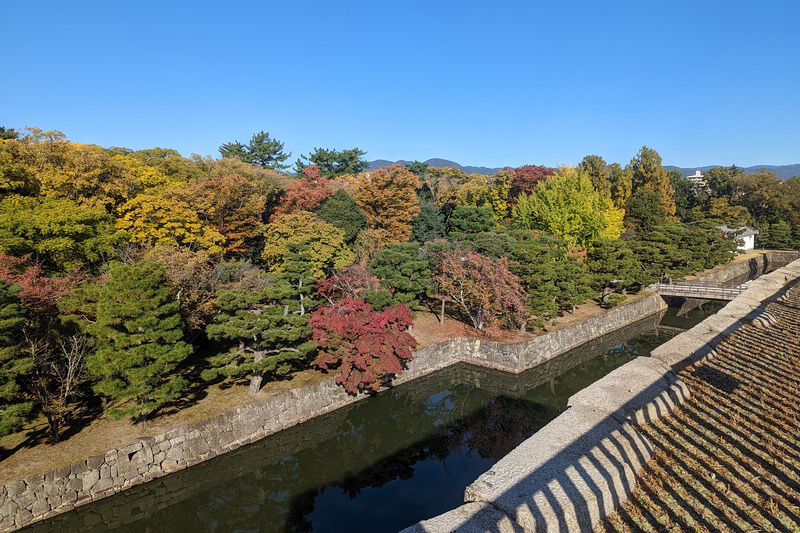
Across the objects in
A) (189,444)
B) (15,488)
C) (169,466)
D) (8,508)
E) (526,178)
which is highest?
(526,178)

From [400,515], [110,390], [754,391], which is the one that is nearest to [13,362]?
[110,390]

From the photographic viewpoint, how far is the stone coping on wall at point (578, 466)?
15.7ft

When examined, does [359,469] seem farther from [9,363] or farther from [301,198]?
[301,198]

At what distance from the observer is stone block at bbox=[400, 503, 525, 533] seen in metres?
4.84

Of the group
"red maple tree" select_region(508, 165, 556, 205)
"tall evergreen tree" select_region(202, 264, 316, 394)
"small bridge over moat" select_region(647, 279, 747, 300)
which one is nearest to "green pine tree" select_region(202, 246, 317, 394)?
"tall evergreen tree" select_region(202, 264, 316, 394)

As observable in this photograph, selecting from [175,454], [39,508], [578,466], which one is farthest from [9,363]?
[578,466]

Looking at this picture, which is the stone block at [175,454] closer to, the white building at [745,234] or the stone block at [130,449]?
the stone block at [130,449]

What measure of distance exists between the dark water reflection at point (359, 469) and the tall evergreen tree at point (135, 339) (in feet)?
9.09

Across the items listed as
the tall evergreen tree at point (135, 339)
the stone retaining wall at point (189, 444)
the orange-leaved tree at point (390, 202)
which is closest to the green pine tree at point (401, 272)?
the stone retaining wall at point (189, 444)

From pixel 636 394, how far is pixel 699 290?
29.2 meters

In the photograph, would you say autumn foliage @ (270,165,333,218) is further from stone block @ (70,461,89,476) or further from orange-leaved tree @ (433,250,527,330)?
stone block @ (70,461,89,476)

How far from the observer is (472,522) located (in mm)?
5039

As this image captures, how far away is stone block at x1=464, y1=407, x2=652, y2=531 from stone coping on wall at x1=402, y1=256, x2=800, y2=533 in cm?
1

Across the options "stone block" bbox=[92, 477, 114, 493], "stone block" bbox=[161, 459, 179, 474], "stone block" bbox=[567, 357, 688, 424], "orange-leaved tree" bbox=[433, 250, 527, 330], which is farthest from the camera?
"orange-leaved tree" bbox=[433, 250, 527, 330]
